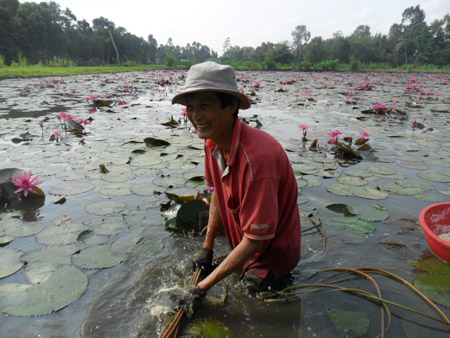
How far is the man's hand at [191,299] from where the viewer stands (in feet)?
4.65

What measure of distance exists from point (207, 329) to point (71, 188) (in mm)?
2212

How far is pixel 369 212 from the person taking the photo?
2.51 m

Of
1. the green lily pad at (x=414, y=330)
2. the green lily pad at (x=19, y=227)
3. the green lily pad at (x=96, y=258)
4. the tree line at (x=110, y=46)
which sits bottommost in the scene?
the green lily pad at (x=96, y=258)

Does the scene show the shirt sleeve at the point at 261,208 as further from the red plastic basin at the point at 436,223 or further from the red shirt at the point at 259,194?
the red plastic basin at the point at 436,223

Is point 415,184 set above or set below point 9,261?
above

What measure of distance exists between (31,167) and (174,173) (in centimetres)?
171

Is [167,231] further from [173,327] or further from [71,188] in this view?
[71,188]

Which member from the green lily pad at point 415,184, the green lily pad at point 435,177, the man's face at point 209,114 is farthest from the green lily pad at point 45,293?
the green lily pad at point 435,177

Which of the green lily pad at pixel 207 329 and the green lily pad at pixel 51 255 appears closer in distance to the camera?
the green lily pad at pixel 207 329

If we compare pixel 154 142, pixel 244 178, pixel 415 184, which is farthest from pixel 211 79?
pixel 154 142

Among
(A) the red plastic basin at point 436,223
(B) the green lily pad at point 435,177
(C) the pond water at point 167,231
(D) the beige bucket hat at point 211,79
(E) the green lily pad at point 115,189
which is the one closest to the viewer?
(D) the beige bucket hat at point 211,79

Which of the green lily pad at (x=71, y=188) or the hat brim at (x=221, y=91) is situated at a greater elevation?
the hat brim at (x=221, y=91)

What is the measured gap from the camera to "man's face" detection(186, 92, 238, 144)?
134cm

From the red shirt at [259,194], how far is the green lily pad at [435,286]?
0.74 m
